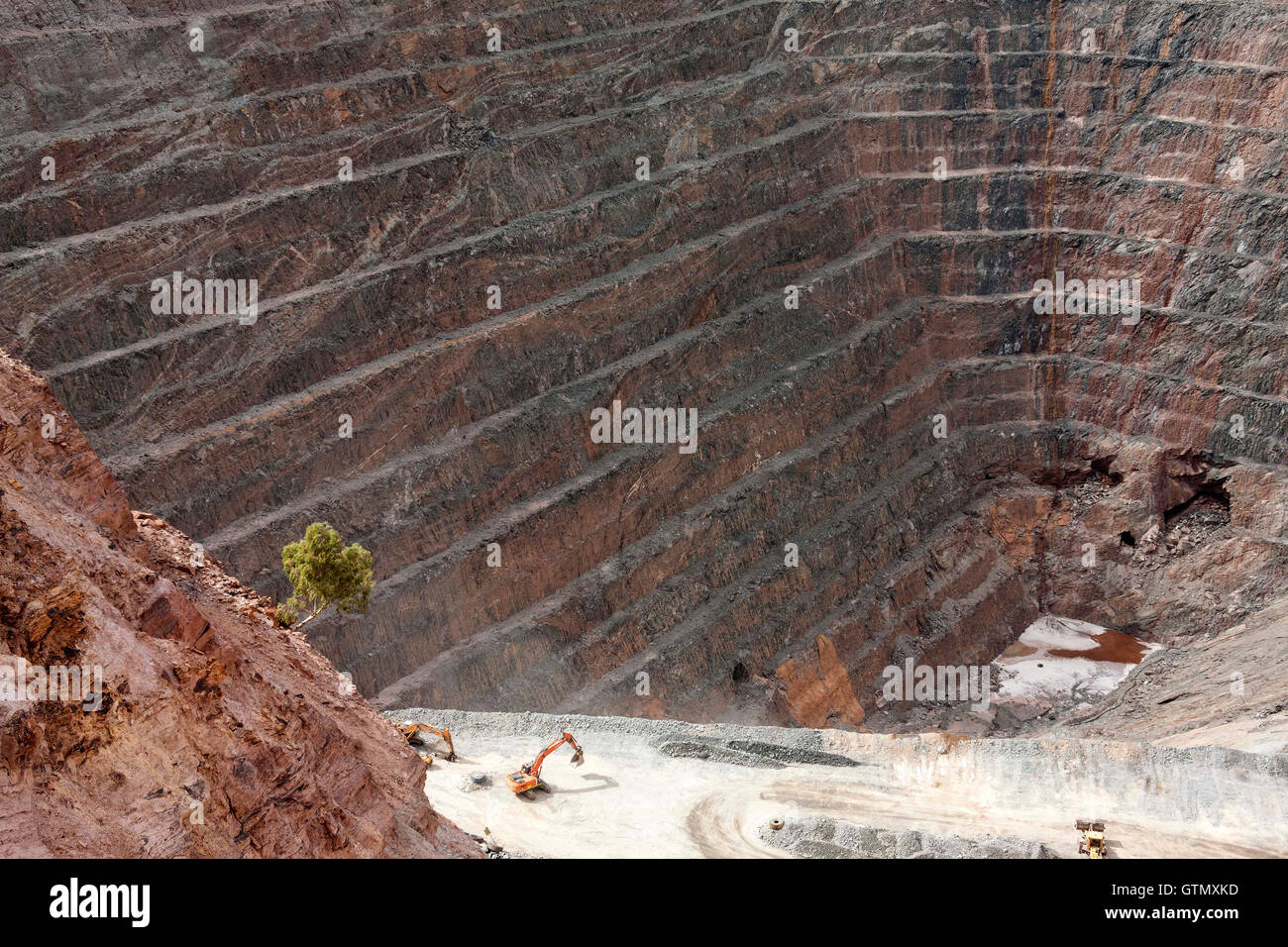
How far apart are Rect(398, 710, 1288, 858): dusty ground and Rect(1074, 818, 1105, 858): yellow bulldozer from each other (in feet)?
1.25

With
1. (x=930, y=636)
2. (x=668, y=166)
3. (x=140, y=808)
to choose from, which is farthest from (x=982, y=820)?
(x=668, y=166)

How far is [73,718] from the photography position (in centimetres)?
1351

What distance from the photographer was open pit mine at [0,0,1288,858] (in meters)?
24.7

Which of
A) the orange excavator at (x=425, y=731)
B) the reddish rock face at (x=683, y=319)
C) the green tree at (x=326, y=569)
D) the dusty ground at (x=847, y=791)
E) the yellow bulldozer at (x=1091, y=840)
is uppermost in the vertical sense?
the reddish rock face at (x=683, y=319)

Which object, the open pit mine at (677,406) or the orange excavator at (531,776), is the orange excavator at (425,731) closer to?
the open pit mine at (677,406)

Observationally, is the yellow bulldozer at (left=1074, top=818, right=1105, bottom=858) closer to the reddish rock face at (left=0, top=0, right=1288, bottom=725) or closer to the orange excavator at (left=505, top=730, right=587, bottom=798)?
the orange excavator at (left=505, top=730, right=587, bottom=798)

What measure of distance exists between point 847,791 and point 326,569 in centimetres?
1152

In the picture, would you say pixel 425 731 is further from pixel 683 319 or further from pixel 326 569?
pixel 683 319

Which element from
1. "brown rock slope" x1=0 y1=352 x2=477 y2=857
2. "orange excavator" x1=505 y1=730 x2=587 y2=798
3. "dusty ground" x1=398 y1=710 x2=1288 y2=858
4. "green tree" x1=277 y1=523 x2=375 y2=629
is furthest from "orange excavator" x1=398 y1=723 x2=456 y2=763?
"brown rock slope" x1=0 y1=352 x2=477 y2=857

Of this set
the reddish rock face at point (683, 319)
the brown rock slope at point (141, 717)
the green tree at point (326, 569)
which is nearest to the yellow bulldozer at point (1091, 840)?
the brown rock slope at point (141, 717)

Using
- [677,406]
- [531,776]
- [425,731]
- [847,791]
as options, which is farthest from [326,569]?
[677,406]

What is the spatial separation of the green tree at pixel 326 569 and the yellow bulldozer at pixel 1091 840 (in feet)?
49.6

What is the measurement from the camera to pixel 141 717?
14.0 metres

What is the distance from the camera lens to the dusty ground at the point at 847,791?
2419 cm
